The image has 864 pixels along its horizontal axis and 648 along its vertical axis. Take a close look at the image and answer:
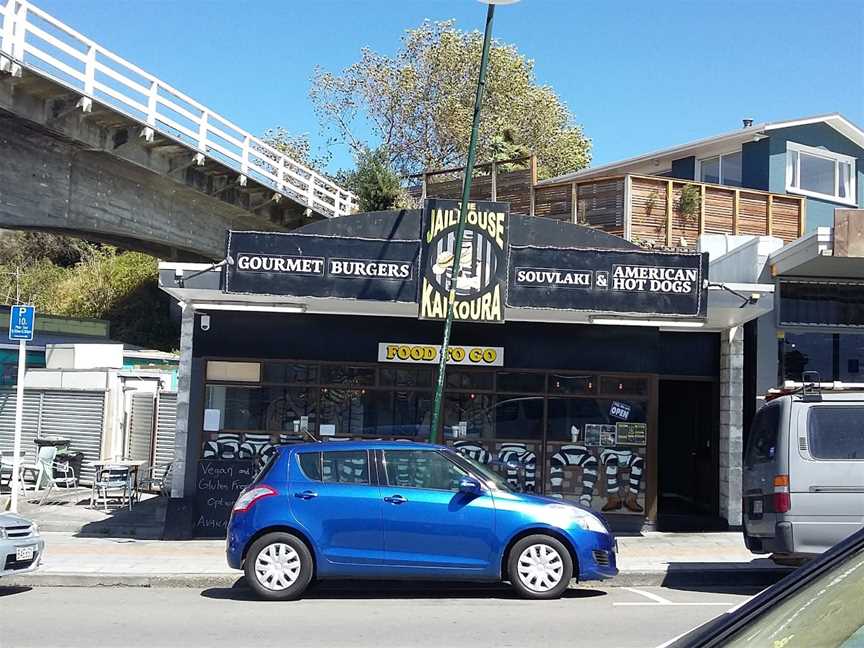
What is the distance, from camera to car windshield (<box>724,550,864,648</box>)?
195cm

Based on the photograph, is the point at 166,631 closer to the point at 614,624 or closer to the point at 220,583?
the point at 220,583

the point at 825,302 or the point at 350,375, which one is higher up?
the point at 825,302

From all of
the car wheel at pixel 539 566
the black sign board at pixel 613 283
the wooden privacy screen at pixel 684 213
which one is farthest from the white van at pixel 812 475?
the wooden privacy screen at pixel 684 213

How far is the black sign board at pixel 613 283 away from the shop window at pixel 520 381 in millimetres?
2003

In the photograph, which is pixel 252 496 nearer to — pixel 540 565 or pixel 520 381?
pixel 540 565

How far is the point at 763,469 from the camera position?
1027 cm

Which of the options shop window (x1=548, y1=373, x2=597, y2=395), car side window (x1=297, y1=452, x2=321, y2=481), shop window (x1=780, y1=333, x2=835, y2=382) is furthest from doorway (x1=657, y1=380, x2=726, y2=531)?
car side window (x1=297, y1=452, x2=321, y2=481)

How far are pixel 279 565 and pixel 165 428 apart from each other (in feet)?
32.8

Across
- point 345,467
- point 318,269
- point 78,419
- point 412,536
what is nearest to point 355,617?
point 412,536

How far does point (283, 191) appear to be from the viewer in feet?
102

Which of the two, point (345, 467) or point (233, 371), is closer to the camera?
point (345, 467)

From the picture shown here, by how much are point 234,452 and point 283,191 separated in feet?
57.7

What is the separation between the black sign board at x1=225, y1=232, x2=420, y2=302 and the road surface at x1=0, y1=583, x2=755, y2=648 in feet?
13.9

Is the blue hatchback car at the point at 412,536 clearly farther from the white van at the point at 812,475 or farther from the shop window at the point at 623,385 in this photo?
the shop window at the point at 623,385
